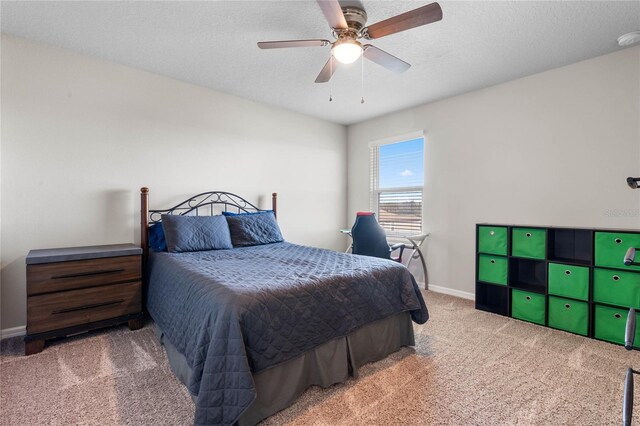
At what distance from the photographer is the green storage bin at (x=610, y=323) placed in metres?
2.42

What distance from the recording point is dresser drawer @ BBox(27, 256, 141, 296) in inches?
86.8

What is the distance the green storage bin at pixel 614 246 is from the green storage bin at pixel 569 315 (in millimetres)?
408

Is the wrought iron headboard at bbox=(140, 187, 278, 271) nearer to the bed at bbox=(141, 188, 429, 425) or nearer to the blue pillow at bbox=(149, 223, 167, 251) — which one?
the blue pillow at bbox=(149, 223, 167, 251)

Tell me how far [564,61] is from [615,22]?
620 millimetres

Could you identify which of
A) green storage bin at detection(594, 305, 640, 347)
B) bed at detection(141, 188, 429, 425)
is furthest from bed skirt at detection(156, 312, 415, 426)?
green storage bin at detection(594, 305, 640, 347)

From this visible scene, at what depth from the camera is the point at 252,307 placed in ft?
4.97

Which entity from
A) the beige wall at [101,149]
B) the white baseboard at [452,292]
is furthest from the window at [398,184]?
the beige wall at [101,149]

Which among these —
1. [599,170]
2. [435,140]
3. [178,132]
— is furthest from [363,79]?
[599,170]

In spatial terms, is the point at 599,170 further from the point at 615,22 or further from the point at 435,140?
the point at 435,140

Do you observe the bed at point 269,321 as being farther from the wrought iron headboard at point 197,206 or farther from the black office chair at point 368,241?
the black office chair at point 368,241

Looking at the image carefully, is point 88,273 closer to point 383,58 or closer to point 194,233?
point 194,233

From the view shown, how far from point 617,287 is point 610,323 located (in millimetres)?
301

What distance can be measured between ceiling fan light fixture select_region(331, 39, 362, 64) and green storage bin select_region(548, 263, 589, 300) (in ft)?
8.34

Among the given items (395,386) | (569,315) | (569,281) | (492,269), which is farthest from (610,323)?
(395,386)
